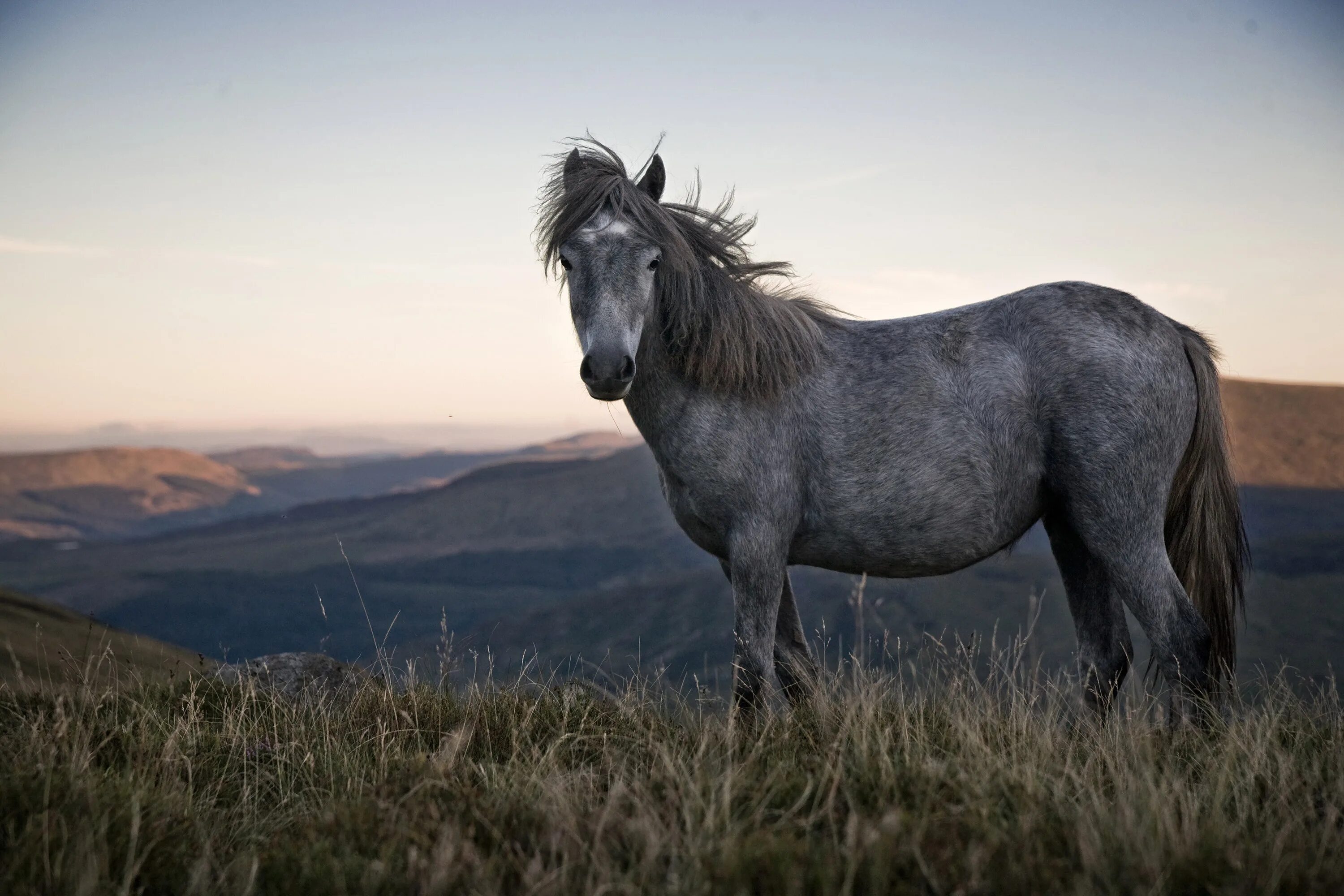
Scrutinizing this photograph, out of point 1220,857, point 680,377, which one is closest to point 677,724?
point 680,377

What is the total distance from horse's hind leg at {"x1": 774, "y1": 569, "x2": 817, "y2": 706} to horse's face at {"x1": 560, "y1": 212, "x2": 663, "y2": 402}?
1.59m

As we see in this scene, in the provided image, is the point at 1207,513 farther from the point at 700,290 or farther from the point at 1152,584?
the point at 700,290

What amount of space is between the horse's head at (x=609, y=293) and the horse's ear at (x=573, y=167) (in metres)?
0.43

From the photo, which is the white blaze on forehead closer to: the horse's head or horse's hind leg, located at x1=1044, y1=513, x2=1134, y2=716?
the horse's head

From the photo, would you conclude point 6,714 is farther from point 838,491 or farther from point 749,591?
point 838,491

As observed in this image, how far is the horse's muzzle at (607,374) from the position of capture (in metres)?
4.38

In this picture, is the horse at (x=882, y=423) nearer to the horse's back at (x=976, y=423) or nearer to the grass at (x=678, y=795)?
the horse's back at (x=976, y=423)

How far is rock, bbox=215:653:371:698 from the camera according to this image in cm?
651

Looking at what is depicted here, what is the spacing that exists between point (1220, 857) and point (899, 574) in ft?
8.90

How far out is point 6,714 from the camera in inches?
197

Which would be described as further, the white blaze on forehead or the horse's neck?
the horse's neck

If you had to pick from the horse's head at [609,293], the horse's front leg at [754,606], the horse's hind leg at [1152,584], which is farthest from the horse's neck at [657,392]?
the horse's hind leg at [1152,584]

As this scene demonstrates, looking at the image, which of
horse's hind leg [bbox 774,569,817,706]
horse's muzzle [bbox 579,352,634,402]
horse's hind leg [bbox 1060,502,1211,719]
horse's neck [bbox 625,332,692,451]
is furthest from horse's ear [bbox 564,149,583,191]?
horse's hind leg [bbox 1060,502,1211,719]

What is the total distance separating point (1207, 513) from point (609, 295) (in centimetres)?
386
